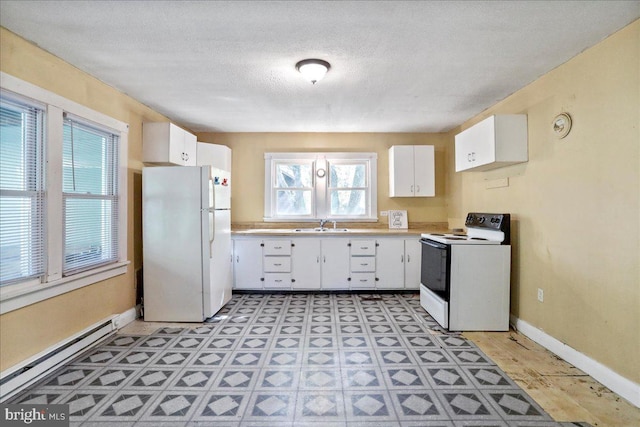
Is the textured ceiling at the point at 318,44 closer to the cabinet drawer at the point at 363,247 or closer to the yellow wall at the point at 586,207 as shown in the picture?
the yellow wall at the point at 586,207

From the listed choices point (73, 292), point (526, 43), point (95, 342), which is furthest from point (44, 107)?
point (526, 43)

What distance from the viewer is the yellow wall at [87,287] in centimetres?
202

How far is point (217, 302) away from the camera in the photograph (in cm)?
342

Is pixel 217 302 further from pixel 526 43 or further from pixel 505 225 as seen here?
pixel 526 43

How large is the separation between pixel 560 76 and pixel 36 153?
4093 mm

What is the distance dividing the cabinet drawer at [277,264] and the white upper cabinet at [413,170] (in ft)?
6.22

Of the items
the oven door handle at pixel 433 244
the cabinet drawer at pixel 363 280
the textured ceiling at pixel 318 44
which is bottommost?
the cabinet drawer at pixel 363 280

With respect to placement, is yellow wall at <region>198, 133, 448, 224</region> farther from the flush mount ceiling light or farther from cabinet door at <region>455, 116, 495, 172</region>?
the flush mount ceiling light

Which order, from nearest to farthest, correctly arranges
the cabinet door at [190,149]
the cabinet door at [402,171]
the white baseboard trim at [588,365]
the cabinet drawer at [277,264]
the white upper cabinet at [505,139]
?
the white baseboard trim at [588,365]
the white upper cabinet at [505,139]
the cabinet door at [190,149]
the cabinet drawer at [277,264]
the cabinet door at [402,171]

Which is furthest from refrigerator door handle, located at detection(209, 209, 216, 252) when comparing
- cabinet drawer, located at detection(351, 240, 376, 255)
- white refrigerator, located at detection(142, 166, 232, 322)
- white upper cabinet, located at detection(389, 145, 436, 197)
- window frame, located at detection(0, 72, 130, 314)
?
white upper cabinet, located at detection(389, 145, 436, 197)

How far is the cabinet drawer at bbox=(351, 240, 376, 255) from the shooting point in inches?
166

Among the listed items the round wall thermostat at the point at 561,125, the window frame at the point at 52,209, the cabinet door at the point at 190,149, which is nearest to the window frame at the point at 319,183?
the cabinet door at the point at 190,149

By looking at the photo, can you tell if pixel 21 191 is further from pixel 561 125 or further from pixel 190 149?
pixel 561 125

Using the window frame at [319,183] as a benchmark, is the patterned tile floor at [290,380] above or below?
below
